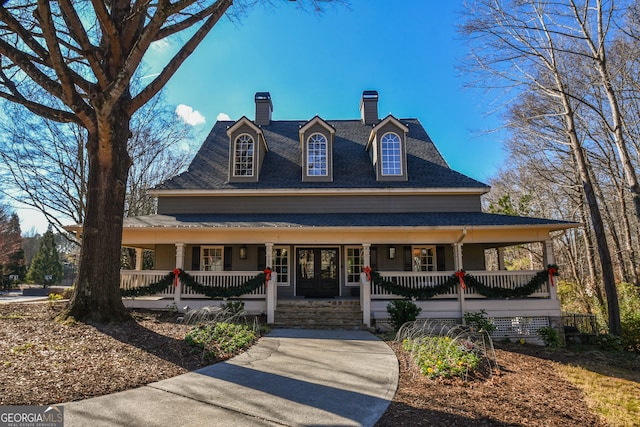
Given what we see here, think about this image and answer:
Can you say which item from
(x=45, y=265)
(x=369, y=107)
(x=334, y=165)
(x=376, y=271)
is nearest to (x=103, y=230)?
(x=376, y=271)

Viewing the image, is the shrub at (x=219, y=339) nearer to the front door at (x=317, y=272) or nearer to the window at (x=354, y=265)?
the front door at (x=317, y=272)

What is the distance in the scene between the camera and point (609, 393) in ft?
18.7

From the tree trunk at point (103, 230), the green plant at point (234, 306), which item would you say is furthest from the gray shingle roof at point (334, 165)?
the tree trunk at point (103, 230)

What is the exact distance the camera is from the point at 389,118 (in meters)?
13.9

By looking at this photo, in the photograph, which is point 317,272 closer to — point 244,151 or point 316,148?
point 316,148

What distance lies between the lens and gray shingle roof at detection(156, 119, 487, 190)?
44.4 ft

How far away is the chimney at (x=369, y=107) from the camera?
17.3 metres

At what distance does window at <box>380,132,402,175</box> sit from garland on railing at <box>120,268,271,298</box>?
254 inches

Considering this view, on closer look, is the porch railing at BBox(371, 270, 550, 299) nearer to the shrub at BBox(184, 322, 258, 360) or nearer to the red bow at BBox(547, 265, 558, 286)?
the red bow at BBox(547, 265, 558, 286)

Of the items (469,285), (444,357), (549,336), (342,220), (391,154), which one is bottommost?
(549,336)

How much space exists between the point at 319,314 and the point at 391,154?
6.91 meters

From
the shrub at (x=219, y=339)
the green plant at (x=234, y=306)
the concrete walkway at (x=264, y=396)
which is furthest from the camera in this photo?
the green plant at (x=234, y=306)

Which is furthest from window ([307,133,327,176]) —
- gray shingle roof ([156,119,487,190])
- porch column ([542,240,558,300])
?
porch column ([542,240,558,300])

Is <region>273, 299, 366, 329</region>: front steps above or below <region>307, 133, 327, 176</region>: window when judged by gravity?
below
